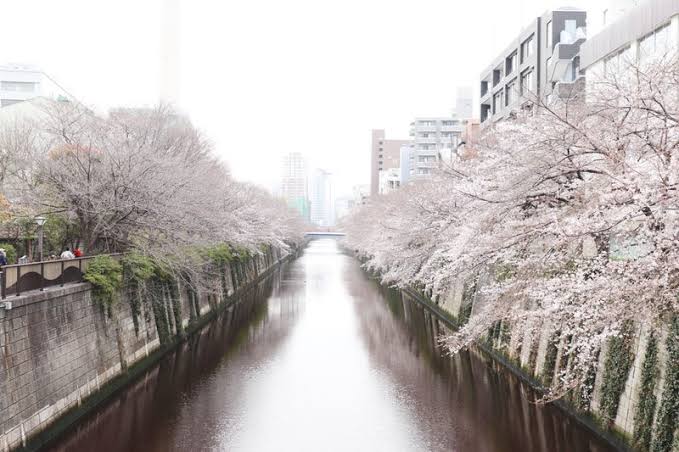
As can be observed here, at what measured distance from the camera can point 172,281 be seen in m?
22.4

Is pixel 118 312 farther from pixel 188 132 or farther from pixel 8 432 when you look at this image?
pixel 188 132

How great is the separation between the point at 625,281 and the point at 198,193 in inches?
593

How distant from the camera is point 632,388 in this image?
1117 cm

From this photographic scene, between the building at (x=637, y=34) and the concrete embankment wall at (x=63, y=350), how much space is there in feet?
51.5

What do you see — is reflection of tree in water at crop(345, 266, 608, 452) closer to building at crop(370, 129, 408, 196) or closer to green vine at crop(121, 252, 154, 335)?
green vine at crop(121, 252, 154, 335)

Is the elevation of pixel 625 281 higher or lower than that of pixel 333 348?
higher

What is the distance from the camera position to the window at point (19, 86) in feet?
183

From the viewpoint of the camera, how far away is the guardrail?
11044mm

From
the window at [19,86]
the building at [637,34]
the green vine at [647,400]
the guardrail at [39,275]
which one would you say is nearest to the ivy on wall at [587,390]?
the green vine at [647,400]

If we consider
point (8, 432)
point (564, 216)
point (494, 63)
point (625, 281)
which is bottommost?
point (8, 432)

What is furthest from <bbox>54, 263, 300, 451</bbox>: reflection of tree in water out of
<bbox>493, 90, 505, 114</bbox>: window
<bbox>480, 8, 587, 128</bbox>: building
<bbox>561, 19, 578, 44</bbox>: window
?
<bbox>493, 90, 505, 114</bbox>: window

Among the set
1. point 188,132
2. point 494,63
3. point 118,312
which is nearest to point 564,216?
point 118,312

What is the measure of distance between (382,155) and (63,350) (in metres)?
134

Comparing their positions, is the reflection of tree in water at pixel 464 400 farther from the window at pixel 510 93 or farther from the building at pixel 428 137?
the building at pixel 428 137
